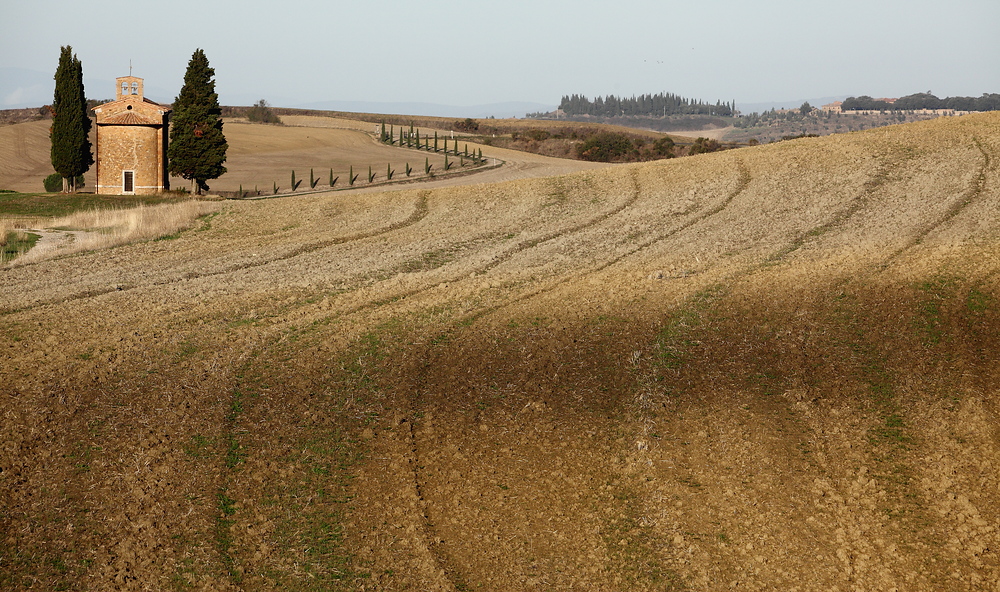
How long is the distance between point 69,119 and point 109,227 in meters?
23.0

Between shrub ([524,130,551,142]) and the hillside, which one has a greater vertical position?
shrub ([524,130,551,142])

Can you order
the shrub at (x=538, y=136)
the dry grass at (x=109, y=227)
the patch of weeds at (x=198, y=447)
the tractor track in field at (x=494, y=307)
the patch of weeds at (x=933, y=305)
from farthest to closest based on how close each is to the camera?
the shrub at (x=538, y=136), the dry grass at (x=109, y=227), the patch of weeds at (x=933, y=305), the patch of weeds at (x=198, y=447), the tractor track in field at (x=494, y=307)

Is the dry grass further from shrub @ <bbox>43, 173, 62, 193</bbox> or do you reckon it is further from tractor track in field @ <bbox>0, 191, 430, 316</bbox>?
shrub @ <bbox>43, 173, 62, 193</bbox>

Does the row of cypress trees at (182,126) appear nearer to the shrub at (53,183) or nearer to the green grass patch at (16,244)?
the shrub at (53,183)

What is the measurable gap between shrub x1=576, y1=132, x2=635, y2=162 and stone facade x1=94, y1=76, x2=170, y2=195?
5067cm

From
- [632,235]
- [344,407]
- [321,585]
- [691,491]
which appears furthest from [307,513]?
[632,235]

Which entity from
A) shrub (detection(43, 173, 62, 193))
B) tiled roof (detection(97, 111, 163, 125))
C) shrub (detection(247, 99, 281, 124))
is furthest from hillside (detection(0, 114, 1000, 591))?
shrub (detection(247, 99, 281, 124))

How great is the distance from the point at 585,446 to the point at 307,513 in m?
4.44

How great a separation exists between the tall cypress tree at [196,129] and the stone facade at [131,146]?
37.1 inches

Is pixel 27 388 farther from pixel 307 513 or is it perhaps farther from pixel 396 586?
pixel 396 586

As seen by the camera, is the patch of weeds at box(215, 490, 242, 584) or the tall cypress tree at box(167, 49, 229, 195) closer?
the patch of weeds at box(215, 490, 242, 584)

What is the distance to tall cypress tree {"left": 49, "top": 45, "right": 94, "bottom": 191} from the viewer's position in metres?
54.1

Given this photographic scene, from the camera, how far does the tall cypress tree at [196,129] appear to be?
2083 inches

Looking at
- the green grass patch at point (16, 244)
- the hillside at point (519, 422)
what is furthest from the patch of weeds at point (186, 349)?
the green grass patch at point (16, 244)
